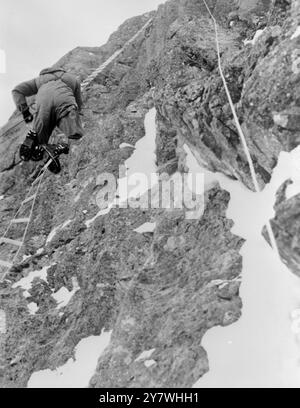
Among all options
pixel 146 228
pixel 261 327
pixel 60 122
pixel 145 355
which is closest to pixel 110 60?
pixel 60 122

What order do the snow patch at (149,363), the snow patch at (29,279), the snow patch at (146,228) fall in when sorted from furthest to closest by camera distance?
the snow patch at (29,279), the snow patch at (146,228), the snow patch at (149,363)

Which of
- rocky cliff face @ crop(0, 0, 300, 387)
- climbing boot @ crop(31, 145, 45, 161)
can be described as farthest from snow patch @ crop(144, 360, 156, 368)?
climbing boot @ crop(31, 145, 45, 161)

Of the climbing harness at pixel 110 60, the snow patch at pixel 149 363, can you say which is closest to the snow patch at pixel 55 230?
the snow patch at pixel 149 363

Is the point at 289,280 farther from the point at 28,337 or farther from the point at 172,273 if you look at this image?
the point at 28,337

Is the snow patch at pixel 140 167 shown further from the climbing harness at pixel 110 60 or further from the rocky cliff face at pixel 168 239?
the climbing harness at pixel 110 60
